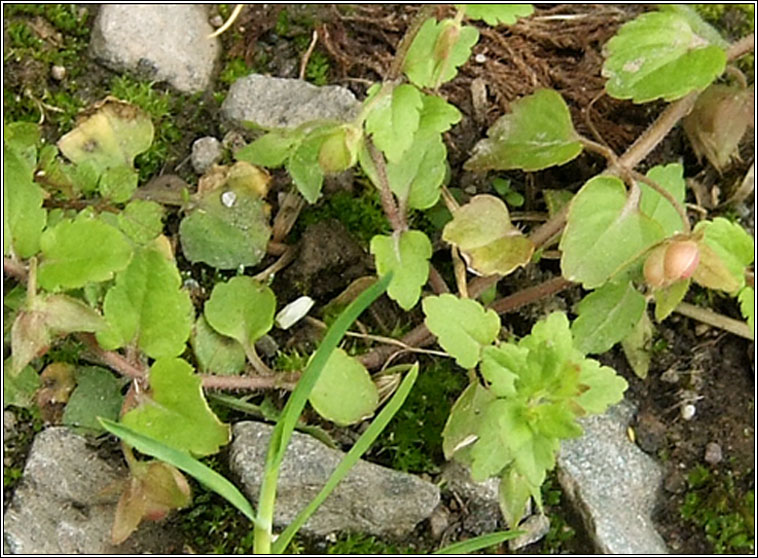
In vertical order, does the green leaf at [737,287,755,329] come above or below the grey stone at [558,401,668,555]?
above

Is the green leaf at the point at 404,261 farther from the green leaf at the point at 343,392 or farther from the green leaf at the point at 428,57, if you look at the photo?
the green leaf at the point at 428,57

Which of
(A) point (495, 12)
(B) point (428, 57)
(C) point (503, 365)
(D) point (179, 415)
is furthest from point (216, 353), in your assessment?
(A) point (495, 12)

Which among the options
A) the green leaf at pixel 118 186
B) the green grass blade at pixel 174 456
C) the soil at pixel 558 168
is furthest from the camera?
the soil at pixel 558 168

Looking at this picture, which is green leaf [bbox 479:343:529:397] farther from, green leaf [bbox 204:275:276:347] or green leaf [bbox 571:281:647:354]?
green leaf [bbox 204:275:276:347]

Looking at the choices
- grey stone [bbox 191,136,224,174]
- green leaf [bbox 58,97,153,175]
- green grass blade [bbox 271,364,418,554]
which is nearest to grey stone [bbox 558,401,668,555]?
green grass blade [bbox 271,364,418,554]

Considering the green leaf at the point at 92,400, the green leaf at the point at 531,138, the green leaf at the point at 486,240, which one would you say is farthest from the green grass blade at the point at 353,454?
the green leaf at the point at 531,138

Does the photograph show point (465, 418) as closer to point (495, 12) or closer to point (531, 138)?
point (531, 138)

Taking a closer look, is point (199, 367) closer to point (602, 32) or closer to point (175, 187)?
point (175, 187)
